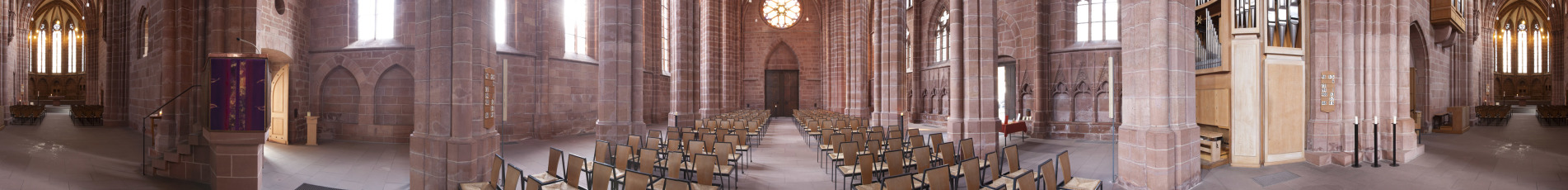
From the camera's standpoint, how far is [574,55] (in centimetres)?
1822

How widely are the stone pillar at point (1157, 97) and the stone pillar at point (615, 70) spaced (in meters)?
8.25

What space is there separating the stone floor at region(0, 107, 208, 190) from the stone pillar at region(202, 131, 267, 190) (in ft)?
6.68

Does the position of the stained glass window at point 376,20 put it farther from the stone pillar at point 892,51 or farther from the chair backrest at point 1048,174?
the chair backrest at point 1048,174

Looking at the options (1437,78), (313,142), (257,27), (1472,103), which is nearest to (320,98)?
(313,142)

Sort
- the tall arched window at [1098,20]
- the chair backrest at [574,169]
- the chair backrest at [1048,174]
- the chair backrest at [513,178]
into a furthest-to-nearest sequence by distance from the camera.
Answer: the tall arched window at [1098,20], the chair backrest at [574,169], the chair backrest at [1048,174], the chair backrest at [513,178]

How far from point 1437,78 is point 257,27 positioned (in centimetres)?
2679

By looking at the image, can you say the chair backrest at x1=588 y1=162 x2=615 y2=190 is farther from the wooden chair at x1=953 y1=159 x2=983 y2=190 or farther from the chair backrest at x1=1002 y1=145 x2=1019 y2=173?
the chair backrest at x1=1002 y1=145 x2=1019 y2=173

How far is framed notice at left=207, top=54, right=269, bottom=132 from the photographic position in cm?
673

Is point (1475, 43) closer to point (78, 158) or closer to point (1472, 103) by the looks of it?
point (1472, 103)

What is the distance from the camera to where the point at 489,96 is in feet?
25.5

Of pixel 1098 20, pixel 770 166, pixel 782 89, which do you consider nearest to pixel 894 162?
pixel 770 166

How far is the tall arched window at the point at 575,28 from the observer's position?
60.5 ft

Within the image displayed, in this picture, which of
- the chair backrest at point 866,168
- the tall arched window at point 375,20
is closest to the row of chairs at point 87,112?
the tall arched window at point 375,20

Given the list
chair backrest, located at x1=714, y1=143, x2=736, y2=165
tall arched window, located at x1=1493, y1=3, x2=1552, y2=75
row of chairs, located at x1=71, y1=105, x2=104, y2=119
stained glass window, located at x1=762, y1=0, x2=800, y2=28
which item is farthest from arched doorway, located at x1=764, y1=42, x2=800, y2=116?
tall arched window, located at x1=1493, y1=3, x2=1552, y2=75
